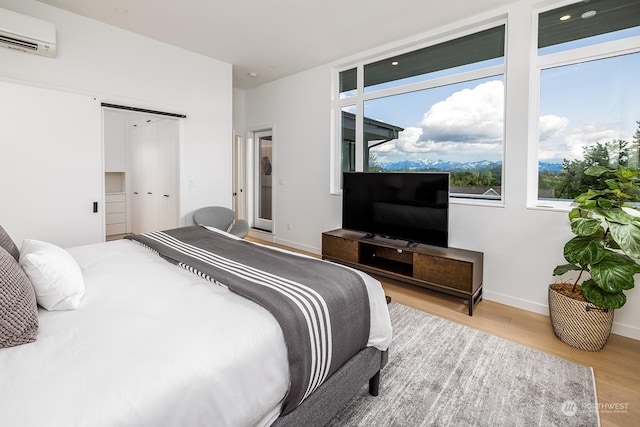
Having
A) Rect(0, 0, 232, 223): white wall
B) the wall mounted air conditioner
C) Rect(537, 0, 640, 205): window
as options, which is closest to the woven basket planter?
Rect(537, 0, 640, 205): window

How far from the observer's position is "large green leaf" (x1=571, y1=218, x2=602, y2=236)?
2.15 metres

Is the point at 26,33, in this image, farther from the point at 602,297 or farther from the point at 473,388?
the point at 602,297

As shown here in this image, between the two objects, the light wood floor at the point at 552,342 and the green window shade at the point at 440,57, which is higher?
the green window shade at the point at 440,57

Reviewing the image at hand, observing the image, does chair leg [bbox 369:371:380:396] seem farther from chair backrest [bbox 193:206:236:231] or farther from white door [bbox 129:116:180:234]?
white door [bbox 129:116:180:234]

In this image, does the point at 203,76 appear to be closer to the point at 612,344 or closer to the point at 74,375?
the point at 74,375

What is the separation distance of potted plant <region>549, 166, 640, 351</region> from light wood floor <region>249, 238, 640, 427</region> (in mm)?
132

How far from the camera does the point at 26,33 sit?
2.74m

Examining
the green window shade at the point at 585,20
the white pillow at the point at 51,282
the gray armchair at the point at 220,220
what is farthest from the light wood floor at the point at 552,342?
the white pillow at the point at 51,282

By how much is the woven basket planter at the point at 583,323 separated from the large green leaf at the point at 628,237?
1.70 feet

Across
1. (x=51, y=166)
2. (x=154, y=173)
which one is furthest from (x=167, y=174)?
(x=51, y=166)

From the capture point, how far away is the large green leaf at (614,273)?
2074 mm

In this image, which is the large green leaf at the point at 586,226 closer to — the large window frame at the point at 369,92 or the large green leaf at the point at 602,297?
the large green leaf at the point at 602,297

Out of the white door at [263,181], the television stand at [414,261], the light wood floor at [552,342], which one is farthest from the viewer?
the white door at [263,181]

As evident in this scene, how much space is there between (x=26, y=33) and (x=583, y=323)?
5.18 meters
